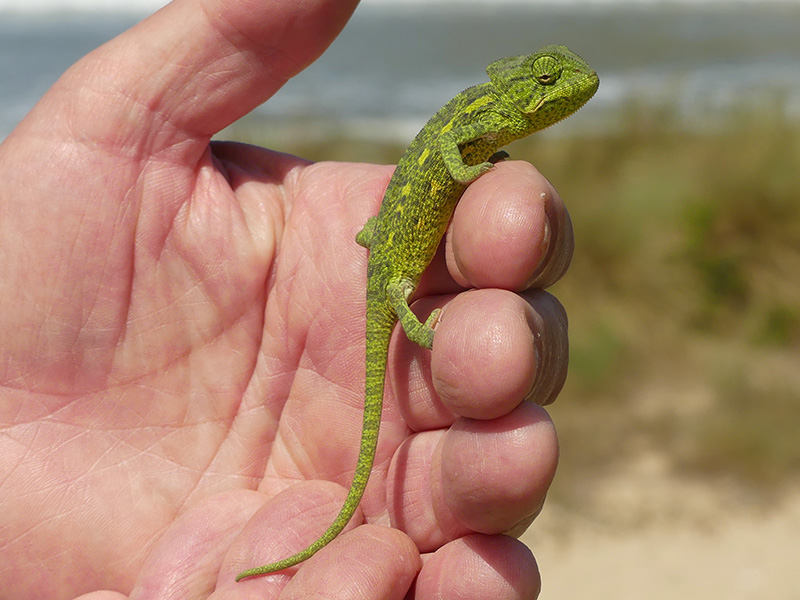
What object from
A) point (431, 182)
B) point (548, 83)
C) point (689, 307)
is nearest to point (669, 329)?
point (689, 307)

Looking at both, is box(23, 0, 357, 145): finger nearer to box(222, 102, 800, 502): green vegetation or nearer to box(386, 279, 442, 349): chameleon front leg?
box(386, 279, 442, 349): chameleon front leg

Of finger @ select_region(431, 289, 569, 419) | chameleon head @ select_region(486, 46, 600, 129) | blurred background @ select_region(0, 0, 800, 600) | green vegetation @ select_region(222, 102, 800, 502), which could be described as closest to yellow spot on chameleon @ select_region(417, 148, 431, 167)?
chameleon head @ select_region(486, 46, 600, 129)

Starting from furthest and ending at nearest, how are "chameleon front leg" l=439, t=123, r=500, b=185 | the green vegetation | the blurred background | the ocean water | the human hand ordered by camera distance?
the ocean water → the green vegetation → the blurred background → the human hand → "chameleon front leg" l=439, t=123, r=500, b=185

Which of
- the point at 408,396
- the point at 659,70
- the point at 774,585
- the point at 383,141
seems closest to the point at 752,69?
the point at 659,70

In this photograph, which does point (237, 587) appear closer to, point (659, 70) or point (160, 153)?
point (160, 153)

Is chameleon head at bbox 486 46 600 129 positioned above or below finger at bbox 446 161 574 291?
above

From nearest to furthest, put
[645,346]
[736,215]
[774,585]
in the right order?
1. [774,585]
2. [645,346]
3. [736,215]

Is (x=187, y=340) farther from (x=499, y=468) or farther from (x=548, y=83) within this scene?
(x=548, y=83)
